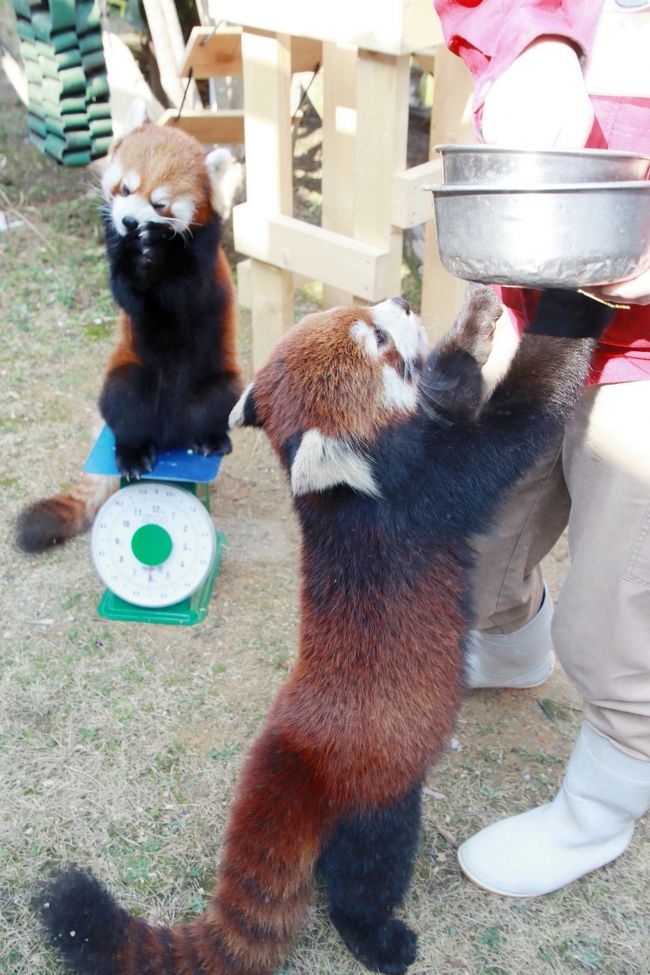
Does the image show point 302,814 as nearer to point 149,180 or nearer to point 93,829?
point 93,829

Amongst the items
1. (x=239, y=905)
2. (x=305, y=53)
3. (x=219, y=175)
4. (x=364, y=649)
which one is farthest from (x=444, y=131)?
(x=239, y=905)

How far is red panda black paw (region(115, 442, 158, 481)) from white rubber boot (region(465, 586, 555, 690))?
4.09ft

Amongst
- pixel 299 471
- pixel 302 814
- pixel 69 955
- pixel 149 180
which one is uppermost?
pixel 149 180

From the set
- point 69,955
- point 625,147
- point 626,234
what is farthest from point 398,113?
point 69,955

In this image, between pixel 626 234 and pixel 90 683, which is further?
pixel 90 683

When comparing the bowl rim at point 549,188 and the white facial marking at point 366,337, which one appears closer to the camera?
the bowl rim at point 549,188

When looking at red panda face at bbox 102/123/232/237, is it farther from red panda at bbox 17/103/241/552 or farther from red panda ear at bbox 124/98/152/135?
red panda ear at bbox 124/98/152/135

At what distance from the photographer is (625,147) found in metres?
1.75

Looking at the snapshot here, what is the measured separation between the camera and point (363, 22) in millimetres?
2832

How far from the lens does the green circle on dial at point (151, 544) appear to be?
3072 mm

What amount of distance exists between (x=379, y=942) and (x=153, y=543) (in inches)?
58.8

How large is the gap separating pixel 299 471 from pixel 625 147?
3.13ft

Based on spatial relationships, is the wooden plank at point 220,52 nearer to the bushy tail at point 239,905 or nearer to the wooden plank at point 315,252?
the wooden plank at point 315,252

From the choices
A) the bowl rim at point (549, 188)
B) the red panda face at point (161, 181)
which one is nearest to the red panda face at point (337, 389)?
the bowl rim at point (549, 188)
